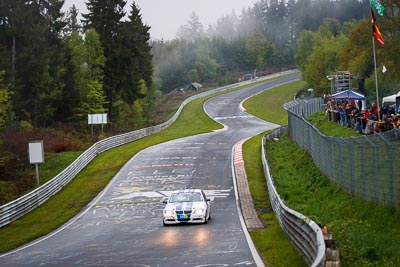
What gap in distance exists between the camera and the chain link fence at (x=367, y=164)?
1673cm

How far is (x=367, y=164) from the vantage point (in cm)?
1880

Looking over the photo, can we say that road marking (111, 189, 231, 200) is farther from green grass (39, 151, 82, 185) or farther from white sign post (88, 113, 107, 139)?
white sign post (88, 113, 107, 139)

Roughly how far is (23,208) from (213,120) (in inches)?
2077

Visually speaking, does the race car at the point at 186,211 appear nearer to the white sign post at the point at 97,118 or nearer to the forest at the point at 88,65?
the forest at the point at 88,65

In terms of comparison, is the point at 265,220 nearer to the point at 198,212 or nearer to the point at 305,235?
the point at 198,212

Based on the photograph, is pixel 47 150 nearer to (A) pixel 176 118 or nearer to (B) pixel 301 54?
(A) pixel 176 118

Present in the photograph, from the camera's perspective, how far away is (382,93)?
5828 cm

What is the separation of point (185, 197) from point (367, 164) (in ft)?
33.3

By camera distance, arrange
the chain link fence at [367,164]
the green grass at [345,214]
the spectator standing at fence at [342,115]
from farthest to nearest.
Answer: the spectator standing at fence at [342,115] < the chain link fence at [367,164] < the green grass at [345,214]

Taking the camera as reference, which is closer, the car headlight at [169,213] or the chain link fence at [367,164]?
the chain link fence at [367,164]

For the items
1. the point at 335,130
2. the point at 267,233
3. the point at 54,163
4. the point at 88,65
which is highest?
the point at 88,65

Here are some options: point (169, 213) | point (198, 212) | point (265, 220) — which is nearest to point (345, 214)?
point (265, 220)

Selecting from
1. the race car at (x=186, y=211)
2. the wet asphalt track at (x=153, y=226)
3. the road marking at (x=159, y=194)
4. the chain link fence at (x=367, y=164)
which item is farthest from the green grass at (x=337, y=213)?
the race car at (x=186, y=211)

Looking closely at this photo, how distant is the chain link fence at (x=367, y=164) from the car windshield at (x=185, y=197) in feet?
17.6
